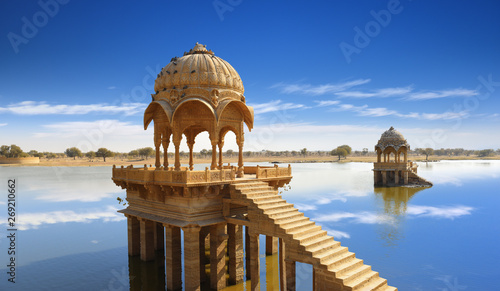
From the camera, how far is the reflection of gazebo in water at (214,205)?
36.2ft

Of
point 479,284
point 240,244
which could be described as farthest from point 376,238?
point 240,244

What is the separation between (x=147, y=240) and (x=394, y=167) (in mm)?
39723

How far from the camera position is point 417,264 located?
700 inches

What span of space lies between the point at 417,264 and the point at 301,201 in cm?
1971

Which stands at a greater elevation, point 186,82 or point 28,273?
point 186,82

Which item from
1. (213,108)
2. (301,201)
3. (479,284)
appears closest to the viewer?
(213,108)

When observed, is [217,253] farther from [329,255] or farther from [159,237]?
[159,237]

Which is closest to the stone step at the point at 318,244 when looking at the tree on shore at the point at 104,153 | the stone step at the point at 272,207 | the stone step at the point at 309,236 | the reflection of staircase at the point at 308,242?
the reflection of staircase at the point at 308,242

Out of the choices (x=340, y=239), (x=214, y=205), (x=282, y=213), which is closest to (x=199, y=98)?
(x=214, y=205)

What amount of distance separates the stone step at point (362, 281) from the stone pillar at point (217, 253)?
5310 millimetres

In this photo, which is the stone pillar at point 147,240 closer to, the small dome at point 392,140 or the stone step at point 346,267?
the stone step at point 346,267

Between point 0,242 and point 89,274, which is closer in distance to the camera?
point 89,274

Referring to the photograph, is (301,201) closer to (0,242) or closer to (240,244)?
(240,244)

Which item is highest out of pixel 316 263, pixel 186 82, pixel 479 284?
pixel 186 82
